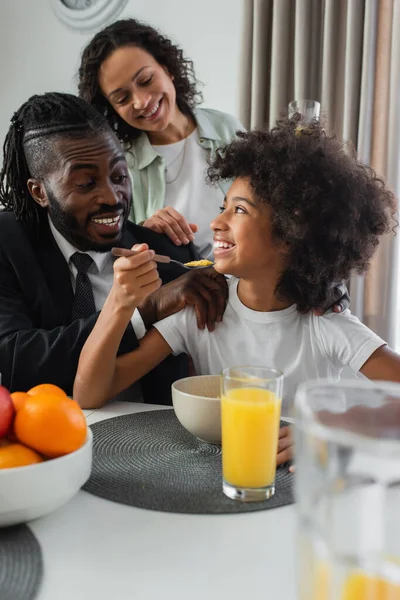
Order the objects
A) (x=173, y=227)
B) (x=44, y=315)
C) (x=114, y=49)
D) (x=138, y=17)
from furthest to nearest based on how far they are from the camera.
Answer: (x=138, y=17) < (x=114, y=49) < (x=173, y=227) < (x=44, y=315)

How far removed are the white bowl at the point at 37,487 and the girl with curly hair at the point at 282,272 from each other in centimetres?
52

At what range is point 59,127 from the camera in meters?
1.41

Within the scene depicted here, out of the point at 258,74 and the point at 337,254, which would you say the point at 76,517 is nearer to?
the point at 337,254

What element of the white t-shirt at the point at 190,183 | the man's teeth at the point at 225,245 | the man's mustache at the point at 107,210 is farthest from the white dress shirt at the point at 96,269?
the white t-shirt at the point at 190,183

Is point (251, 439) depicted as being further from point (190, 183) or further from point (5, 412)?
point (190, 183)

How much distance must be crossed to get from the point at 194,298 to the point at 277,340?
0.70 ft

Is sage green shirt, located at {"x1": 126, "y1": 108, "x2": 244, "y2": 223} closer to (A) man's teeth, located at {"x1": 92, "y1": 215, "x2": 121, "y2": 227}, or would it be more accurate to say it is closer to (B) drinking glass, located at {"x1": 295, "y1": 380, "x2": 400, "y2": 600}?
(A) man's teeth, located at {"x1": 92, "y1": 215, "x2": 121, "y2": 227}

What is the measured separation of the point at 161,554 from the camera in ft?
2.08

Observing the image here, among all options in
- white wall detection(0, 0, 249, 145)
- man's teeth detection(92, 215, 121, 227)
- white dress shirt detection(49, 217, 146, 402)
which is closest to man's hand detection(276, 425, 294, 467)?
white dress shirt detection(49, 217, 146, 402)

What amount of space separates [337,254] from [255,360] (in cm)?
31

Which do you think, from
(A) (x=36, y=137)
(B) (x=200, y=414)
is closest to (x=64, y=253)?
(A) (x=36, y=137)

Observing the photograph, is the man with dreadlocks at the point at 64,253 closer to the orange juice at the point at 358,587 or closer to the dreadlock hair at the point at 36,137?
the dreadlock hair at the point at 36,137

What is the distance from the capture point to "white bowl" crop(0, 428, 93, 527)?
2.04 feet

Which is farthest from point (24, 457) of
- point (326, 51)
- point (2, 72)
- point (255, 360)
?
point (2, 72)
